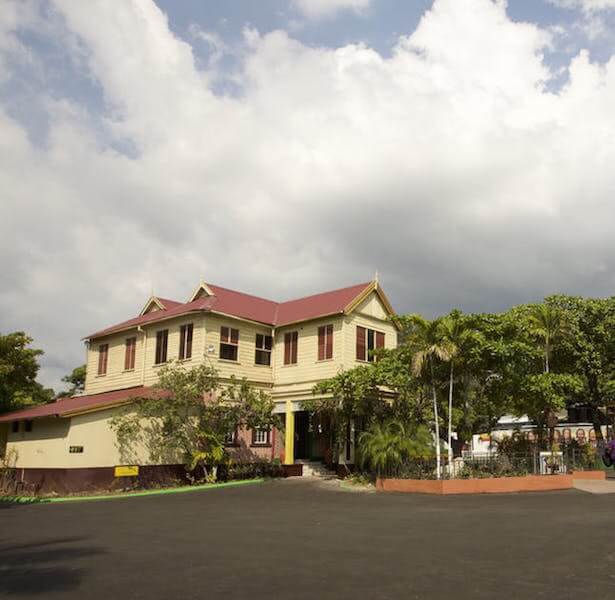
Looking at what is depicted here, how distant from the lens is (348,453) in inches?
1115

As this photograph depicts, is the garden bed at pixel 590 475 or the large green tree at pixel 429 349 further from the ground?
the large green tree at pixel 429 349

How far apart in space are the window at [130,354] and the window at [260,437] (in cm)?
770

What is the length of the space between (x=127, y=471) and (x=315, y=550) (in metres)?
15.1

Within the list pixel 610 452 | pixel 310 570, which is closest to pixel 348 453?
pixel 610 452

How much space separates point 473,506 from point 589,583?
9.51 metres

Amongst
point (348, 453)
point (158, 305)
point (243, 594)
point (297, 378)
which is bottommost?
point (243, 594)

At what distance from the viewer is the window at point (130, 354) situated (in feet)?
107

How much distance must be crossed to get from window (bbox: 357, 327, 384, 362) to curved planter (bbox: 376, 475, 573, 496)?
25.2 ft

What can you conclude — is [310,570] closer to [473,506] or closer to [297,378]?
[473,506]

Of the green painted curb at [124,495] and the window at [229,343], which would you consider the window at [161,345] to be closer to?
the window at [229,343]

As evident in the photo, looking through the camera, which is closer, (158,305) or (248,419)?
(248,419)

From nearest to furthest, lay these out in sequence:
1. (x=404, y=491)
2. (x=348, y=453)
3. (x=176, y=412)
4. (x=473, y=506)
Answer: (x=473, y=506), (x=404, y=491), (x=176, y=412), (x=348, y=453)

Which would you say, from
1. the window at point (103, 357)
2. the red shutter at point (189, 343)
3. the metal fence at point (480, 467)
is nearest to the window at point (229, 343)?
the red shutter at point (189, 343)

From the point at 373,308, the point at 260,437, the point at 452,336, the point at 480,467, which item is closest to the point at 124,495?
the point at 260,437
